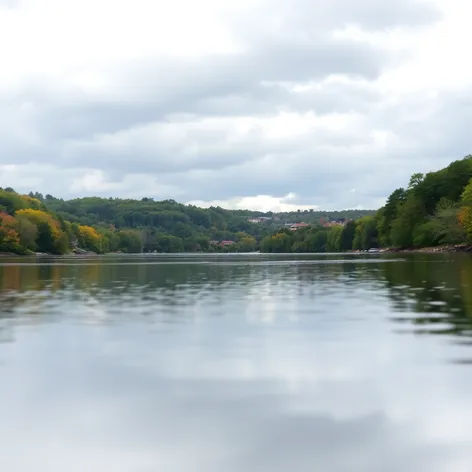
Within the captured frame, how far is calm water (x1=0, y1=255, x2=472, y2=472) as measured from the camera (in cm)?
820

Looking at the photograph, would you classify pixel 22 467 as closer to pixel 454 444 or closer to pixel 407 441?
pixel 407 441

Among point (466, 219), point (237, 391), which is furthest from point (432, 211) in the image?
point (237, 391)

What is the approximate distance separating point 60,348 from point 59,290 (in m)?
19.3

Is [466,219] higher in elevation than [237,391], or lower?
higher

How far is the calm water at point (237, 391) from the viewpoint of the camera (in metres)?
8.20

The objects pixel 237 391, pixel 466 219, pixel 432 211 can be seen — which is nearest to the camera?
pixel 237 391

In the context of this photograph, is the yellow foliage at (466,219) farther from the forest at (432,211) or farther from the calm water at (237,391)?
the calm water at (237,391)

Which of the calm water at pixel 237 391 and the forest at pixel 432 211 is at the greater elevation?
the forest at pixel 432 211

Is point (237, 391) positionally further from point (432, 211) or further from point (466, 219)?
point (432, 211)

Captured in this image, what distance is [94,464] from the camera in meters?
7.91

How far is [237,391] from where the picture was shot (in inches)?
446

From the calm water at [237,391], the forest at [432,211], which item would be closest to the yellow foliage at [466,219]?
the forest at [432,211]

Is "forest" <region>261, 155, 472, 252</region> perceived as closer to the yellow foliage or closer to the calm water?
the yellow foliage

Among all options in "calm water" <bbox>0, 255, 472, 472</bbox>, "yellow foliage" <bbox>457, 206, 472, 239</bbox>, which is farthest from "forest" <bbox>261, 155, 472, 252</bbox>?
"calm water" <bbox>0, 255, 472, 472</bbox>
